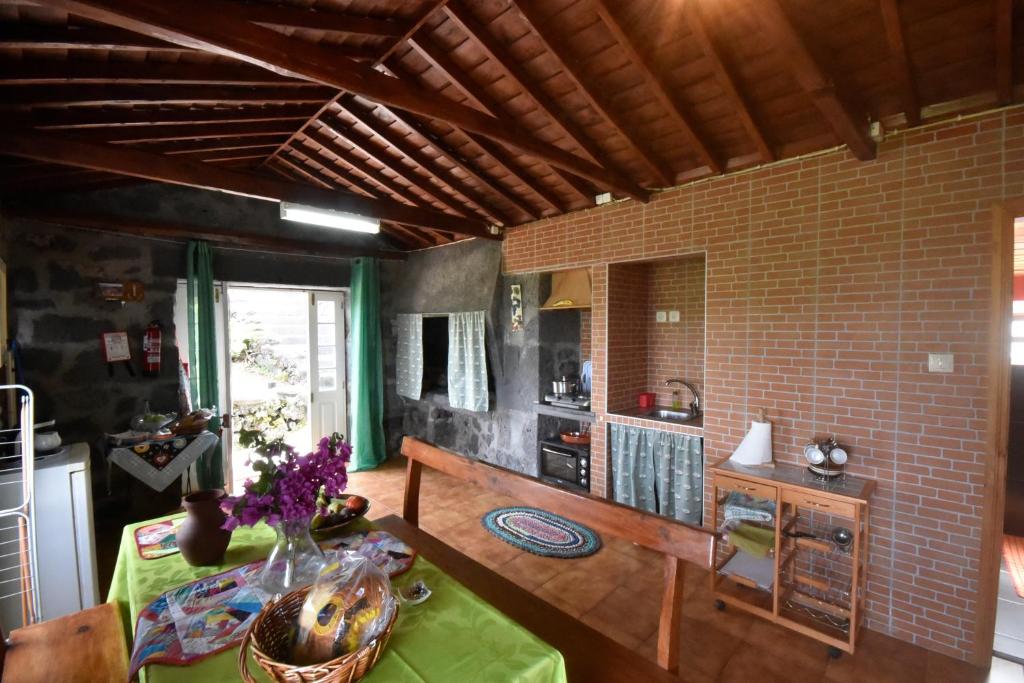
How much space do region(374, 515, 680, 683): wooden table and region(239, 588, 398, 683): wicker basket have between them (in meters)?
0.63

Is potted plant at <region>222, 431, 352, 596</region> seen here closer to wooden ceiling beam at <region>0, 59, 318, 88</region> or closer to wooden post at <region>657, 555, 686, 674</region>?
wooden post at <region>657, 555, 686, 674</region>

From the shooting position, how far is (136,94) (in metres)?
2.52

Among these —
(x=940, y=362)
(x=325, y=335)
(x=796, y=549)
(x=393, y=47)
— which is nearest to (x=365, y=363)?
(x=325, y=335)

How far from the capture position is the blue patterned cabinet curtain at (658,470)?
11.0 ft

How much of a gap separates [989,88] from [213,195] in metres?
5.62

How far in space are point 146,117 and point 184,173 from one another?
0.36 metres

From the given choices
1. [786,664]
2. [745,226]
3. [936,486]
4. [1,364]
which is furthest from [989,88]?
[1,364]

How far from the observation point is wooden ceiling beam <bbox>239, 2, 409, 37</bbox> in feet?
6.77

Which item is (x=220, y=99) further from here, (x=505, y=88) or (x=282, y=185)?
(x=505, y=88)

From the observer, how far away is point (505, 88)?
2.75 meters

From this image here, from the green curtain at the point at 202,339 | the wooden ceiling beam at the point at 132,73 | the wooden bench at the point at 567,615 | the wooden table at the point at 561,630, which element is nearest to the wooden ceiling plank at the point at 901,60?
the wooden bench at the point at 567,615

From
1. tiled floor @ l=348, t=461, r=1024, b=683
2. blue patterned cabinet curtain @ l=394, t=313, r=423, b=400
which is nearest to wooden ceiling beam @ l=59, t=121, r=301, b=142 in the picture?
blue patterned cabinet curtain @ l=394, t=313, r=423, b=400

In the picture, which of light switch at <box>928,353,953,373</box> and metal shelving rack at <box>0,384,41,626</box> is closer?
metal shelving rack at <box>0,384,41,626</box>

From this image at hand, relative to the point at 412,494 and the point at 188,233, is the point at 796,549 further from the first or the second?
the point at 188,233
